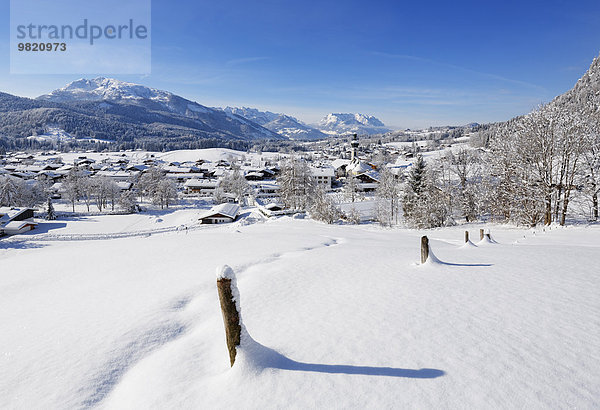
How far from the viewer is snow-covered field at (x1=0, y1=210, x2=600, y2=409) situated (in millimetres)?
3559

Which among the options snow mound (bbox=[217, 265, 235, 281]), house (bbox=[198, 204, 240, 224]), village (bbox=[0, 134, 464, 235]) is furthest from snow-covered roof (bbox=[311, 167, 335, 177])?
snow mound (bbox=[217, 265, 235, 281])

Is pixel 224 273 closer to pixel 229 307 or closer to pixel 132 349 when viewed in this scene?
pixel 229 307

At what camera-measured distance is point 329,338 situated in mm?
4844

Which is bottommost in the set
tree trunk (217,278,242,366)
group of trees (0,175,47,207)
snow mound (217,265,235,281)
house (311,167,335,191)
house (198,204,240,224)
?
house (198,204,240,224)

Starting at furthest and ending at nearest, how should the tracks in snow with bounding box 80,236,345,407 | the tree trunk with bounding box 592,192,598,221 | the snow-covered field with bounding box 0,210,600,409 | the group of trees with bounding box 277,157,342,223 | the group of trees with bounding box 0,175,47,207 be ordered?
the group of trees with bounding box 0,175,47,207 < the group of trees with bounding box 277,157,342,223 < the tree trunk with bounding box 592,192,598,221 < the tracks in snow with bounding box 80,236,345,407 < the snow-covered field with bounding box 0,210,600,409

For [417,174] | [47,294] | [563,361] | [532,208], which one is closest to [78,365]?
[47,294]

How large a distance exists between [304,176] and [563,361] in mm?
46202

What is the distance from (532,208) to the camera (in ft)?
68.5

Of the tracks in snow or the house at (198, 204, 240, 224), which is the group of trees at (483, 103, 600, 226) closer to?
the tracks in snow

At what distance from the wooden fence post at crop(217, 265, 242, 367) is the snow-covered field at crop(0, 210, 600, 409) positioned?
28cm

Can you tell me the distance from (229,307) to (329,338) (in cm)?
190

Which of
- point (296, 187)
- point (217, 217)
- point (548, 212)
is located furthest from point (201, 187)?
point (548, 212)

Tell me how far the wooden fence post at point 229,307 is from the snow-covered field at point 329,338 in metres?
0.28

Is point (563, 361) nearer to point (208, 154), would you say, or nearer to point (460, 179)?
point (460, 179)
